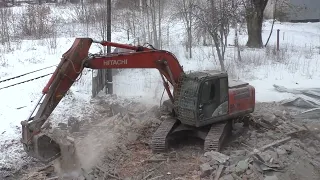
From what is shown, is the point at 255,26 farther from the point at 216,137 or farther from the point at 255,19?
the point at 216,137

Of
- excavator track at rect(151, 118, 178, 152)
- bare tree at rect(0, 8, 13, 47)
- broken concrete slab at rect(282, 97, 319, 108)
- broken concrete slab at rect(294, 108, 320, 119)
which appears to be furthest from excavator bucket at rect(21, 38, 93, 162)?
bare tree at rect(0, 8, 13, 47)

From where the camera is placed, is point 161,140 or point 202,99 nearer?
point 202,99

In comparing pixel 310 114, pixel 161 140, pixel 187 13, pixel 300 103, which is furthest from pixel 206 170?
pixel 187 13

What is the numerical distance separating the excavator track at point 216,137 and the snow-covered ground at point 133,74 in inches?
160

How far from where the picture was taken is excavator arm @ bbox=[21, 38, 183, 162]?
707 cm

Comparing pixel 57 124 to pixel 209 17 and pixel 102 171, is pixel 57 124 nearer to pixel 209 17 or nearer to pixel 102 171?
pixel 102 171

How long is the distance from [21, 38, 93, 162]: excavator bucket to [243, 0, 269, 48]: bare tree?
15.8 meters

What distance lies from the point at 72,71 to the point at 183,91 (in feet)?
9.00

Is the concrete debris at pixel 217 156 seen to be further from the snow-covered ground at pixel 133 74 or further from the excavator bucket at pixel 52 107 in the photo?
the snow-covered ground at pixel 133 74

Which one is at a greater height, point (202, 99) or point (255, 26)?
point (255, 26)

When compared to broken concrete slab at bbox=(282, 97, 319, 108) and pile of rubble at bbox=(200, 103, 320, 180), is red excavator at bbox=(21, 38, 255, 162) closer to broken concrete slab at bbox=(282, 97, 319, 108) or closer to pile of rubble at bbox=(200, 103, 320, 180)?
pile of rubble at bbox=(200, 103, 320, 180)

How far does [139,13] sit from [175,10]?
1.79m

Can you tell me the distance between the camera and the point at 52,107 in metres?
7.59

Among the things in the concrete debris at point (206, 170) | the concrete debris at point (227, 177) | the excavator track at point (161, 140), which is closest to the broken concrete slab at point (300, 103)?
the excavator track at point (161, 140)
